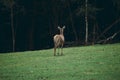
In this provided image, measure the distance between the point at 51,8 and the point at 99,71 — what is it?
36907 millimetres

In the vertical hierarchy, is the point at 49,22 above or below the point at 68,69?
above

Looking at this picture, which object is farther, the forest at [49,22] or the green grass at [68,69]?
the forest at [49,22]

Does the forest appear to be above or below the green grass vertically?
above

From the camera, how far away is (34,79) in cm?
1825

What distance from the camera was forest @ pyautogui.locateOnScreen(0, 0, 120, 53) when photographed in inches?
2114

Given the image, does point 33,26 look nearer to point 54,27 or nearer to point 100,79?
point 54,27

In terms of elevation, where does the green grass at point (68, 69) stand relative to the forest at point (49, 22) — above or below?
below

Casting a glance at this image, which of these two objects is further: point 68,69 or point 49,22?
point 49,22

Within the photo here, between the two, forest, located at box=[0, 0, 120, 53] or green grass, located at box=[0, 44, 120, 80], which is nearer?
green grass, located at box=[0, 44, 120, 80]

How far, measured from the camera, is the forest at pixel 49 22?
53.7m

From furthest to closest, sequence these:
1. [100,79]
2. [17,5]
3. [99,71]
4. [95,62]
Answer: [17,5]
[95,62]
[99,71]
[100,79]

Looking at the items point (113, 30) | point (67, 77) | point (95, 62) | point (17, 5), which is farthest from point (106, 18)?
point (67, 77)

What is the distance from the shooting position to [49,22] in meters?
57.2

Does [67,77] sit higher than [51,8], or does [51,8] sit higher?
[51,8]
